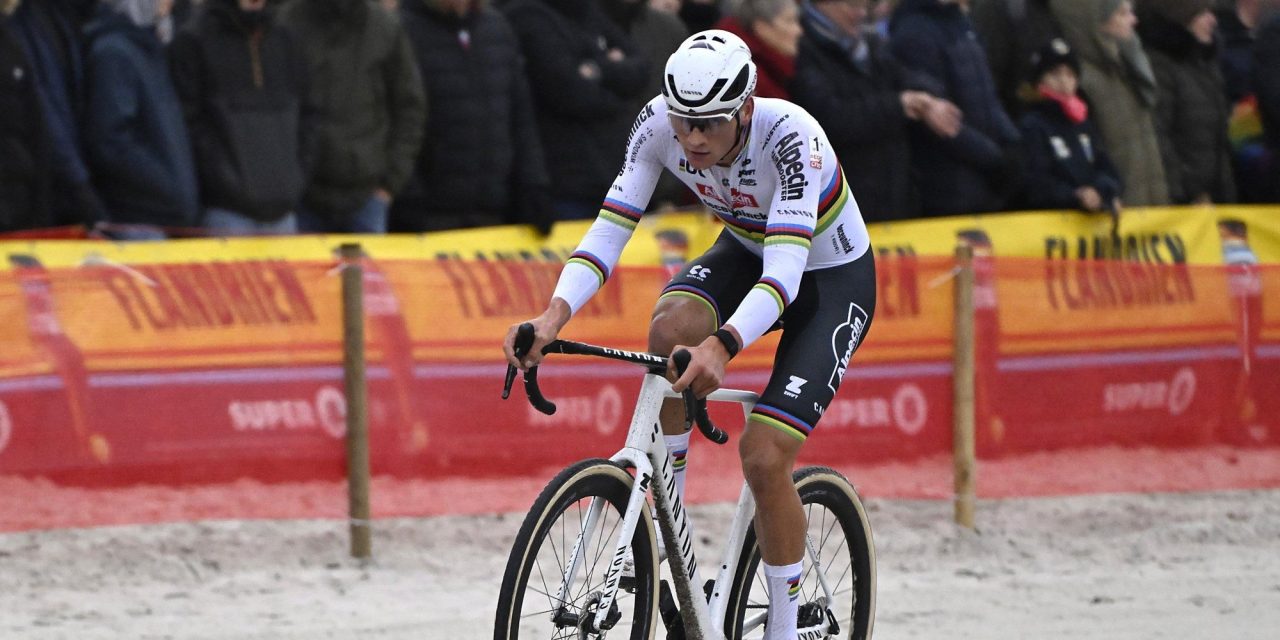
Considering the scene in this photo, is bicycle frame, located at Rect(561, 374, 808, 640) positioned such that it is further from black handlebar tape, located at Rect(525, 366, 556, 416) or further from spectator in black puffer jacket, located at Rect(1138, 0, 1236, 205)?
spectator in black puffer jacket, located at Rect(1138, 0, 1236, 205)

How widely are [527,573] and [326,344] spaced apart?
312 centimetres

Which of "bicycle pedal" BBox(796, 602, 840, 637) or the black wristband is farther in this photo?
"bicycle pedal" BBox(796, 602, 840, 637)

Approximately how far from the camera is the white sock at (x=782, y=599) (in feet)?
19.0

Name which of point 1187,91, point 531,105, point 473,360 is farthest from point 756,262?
point 1187,91

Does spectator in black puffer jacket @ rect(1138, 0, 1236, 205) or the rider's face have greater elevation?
spectator in black puffer jacket @ rect(1138, 0, 1236, 205)

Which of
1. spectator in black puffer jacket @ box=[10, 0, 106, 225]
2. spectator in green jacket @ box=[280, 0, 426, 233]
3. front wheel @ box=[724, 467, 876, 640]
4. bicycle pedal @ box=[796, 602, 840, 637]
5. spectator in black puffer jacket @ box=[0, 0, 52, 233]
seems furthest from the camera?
spectator in green jacket @ box=[280, 0, 426, 233]

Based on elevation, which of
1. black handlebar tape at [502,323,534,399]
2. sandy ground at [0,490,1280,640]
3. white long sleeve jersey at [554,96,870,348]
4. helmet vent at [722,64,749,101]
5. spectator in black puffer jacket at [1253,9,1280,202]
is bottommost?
sandy ground at [0,490,1280,640]

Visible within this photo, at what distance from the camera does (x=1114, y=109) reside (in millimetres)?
10844

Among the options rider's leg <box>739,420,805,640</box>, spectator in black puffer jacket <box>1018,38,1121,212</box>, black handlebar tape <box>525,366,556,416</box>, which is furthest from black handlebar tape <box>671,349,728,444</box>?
spectator in black puffer jacket <box>1018,38,1121,212</box>

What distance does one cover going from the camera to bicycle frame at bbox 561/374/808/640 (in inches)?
207

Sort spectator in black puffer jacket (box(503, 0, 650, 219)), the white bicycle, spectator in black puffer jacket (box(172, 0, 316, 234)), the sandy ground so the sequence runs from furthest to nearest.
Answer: spectator in black puffer jacket (box(503, 0, 650, 219)) < spectator in black puffer jacket (box(172, 0, 316, 234)) < the sandy ground < the white bicycle

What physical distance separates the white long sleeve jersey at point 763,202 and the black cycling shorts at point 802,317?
85mm

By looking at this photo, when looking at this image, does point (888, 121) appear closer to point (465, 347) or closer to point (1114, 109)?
point (1114, 109)

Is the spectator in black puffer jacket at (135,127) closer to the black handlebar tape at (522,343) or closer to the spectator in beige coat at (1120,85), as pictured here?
the black handlebar tape at (522,343)
